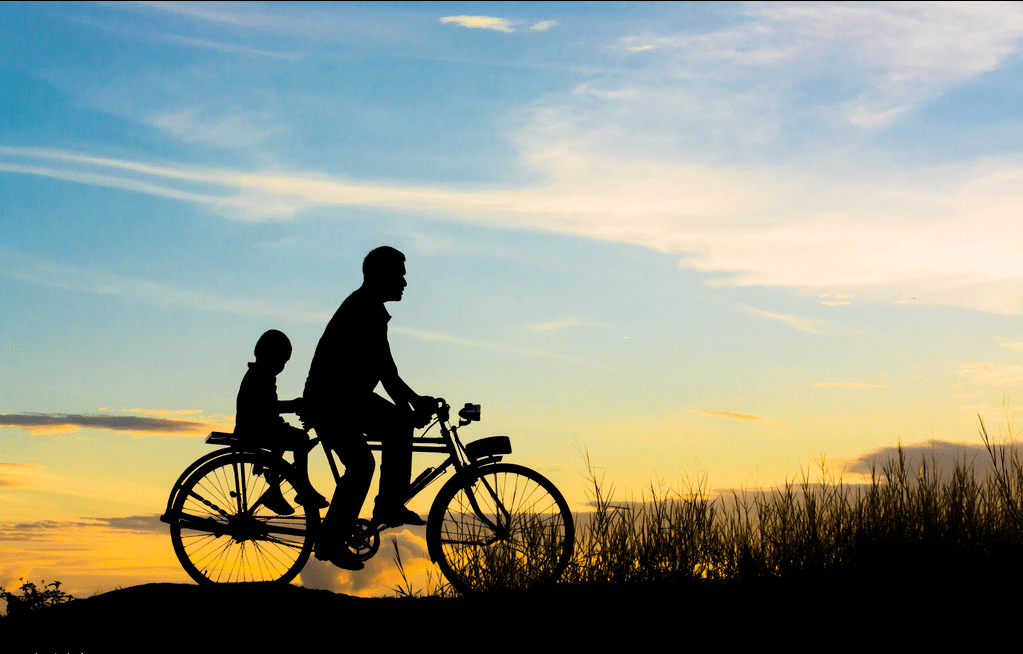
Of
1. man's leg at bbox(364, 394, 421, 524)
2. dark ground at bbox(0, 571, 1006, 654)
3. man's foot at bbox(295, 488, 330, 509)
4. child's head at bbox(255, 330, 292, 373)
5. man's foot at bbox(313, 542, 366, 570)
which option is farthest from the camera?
man's foot at bbox(295, 488, 330, 509)

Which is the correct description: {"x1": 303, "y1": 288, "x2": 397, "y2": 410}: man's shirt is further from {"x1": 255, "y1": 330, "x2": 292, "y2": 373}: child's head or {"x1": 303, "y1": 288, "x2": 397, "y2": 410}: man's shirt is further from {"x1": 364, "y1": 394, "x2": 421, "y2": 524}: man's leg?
{"x1": 255, "y1": 330, "x2": 292, "y2": 373}: child's head

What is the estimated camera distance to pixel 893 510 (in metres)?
9.02

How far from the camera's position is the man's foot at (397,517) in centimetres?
741

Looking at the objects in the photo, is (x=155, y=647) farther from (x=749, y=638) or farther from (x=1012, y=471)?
(x=1012, y=471)

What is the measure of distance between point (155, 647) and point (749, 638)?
401cm

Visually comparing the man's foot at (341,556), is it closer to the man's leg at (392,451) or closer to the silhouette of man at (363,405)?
the silhouette of man at (363,405)

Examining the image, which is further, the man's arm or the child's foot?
the child's foot

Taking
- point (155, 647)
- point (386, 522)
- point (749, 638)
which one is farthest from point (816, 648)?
point (155, 647)

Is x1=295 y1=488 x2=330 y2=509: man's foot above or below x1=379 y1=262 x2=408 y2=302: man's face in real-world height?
below

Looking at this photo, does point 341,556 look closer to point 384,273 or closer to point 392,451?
point 392,451

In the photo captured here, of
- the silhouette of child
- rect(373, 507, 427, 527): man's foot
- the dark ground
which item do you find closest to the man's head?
the silhouette of child

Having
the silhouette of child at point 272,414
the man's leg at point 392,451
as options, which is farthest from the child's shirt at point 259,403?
the man's leg at point 392,451

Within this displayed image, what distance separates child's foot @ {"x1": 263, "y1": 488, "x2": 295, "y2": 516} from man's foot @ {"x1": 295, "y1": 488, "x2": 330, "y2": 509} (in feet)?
0.53

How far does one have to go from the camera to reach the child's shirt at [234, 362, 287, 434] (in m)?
7.63
